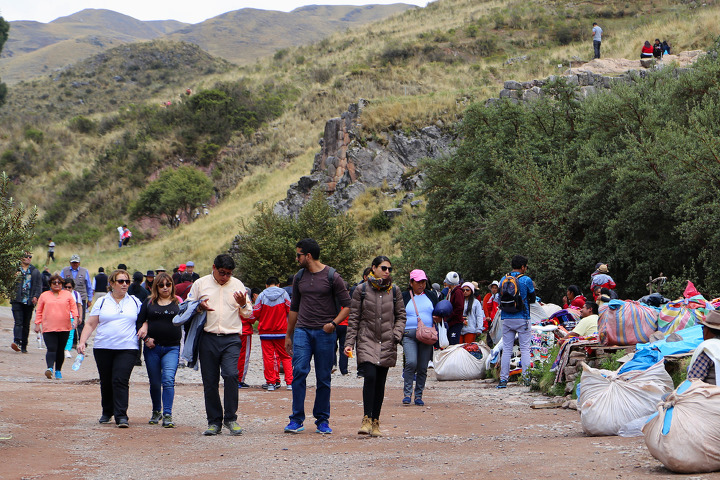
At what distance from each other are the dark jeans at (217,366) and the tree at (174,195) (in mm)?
45250

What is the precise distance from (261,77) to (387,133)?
4054cm

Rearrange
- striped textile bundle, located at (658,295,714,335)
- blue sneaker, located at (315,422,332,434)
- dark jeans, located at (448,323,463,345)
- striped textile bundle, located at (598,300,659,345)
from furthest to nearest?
dark jeans, located at (448,323,463,345) → striped textile bundle, located at (598,300,659,345) → striped textile bundle, located at (658,295,714,335) → blue sneaker, located at (315,422,332,434)

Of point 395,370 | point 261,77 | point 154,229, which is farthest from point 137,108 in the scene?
point 395,370

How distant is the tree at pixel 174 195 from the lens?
53.3 metres

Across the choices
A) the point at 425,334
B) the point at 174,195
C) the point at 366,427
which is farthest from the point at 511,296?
the point at 174,195

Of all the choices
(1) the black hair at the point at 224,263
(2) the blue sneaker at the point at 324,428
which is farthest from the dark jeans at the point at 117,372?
(2) the blue sneaker at the point at 324,428

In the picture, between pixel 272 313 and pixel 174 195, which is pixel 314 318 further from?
pixel 174 195

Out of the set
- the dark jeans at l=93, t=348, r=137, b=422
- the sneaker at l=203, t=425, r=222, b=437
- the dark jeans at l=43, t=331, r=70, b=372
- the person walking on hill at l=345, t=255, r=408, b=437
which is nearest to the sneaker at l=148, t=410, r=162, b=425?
the dark jeans at l=93, t=348, r=137, b=422

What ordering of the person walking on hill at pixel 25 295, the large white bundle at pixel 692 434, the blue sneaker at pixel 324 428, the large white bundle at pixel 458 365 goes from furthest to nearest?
the person walking on hill at pixel 25 295
the large white bundle at pixel 458 365
the blue sneaker at pixel 324 428
the large white bundle at pixel 692 434

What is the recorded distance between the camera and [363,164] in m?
39.5

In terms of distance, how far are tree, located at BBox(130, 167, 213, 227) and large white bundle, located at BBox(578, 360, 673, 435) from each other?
46939mm

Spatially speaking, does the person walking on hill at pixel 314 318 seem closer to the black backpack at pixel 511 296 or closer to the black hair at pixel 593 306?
the black backpack at pixel 511 296

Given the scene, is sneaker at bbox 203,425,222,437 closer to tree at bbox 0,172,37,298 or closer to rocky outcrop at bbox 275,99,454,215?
tree at bbox 0,172,37,298

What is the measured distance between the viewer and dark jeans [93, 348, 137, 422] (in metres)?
9.12
